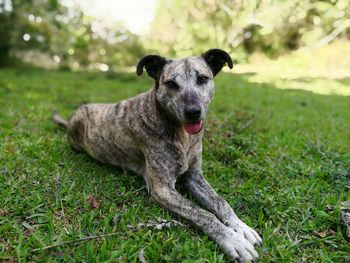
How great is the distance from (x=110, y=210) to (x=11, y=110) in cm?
411

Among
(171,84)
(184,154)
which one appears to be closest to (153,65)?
(171,84)

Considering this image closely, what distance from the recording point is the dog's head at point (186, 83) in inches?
116

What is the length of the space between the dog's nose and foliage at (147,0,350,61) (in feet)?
44.9

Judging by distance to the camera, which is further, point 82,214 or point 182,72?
point 182,72

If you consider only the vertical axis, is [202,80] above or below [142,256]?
above

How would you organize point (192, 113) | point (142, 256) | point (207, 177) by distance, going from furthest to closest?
point (207, 177)
point (192, 113)
point (142, 256)

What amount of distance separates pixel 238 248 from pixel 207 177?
4.52 ft

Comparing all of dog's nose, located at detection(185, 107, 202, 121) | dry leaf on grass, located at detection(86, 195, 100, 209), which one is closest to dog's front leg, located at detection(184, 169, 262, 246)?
dog's nose, located at detection(185, 107, 202, 121)

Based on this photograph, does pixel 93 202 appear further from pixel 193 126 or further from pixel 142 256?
pixel 193 126

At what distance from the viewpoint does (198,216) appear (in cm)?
278

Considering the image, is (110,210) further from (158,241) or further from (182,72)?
(182,72)

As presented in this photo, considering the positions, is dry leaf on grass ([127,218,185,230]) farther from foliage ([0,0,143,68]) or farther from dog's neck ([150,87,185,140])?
foliage ([0,0,143,68])

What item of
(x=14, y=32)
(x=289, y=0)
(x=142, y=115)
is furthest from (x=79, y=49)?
(x=142, y=115)

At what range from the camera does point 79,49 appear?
16.2 m
